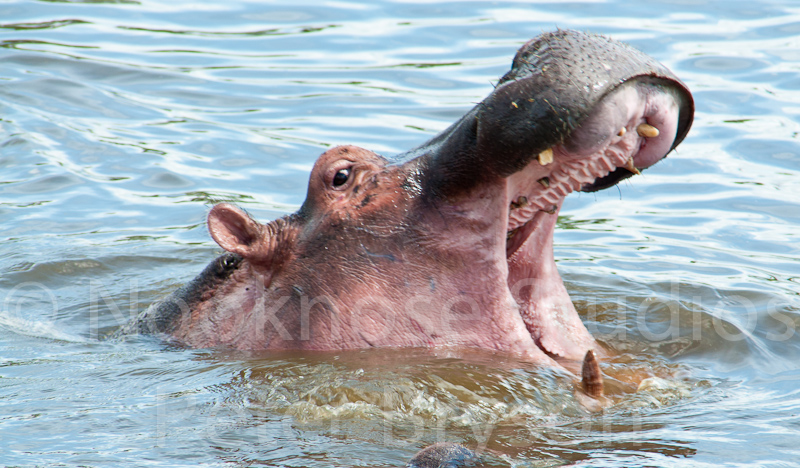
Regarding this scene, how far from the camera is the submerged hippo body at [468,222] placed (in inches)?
176

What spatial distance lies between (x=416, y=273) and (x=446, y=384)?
0.57 m

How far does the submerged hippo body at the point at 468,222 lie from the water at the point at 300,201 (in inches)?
8.1

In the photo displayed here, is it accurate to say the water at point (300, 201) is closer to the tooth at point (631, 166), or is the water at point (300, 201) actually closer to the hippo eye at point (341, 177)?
the hippo eye at point (341, 177)

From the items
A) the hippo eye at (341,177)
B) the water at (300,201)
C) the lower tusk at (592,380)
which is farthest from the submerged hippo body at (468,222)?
the lower tusk at (592,380)

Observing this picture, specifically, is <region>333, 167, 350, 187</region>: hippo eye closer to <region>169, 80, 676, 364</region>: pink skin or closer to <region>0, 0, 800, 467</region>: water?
<region>169, 80, 676, 364</region>: pink skin

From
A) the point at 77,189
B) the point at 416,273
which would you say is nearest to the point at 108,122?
the point at 77,189

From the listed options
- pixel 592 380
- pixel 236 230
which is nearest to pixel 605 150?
pixel 592 380

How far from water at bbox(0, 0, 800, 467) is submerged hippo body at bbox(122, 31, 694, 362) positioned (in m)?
0.21

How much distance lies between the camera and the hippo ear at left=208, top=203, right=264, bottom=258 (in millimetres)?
5062

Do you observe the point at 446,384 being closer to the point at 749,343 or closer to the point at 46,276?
the point at 749,343

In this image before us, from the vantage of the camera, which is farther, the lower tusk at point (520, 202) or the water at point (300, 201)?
the lower tusk at point (520, 202)

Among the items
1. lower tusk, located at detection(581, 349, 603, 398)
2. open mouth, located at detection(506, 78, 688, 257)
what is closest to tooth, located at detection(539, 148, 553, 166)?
open mouth, located at detection(506, 78, 688, 257)

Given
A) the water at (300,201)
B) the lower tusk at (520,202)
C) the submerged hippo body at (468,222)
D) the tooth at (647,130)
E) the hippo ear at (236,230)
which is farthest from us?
the hippo ear at (236,230)

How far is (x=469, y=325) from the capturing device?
491 cm
